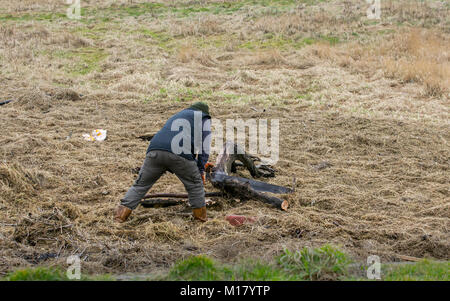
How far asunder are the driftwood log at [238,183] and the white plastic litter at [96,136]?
10.2 feet

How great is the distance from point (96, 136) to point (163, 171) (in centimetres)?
407

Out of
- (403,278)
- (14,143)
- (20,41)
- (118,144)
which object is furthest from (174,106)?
(20,41)

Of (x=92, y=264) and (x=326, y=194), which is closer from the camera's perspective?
(x=92, y=264)

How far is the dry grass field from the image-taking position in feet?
16.0

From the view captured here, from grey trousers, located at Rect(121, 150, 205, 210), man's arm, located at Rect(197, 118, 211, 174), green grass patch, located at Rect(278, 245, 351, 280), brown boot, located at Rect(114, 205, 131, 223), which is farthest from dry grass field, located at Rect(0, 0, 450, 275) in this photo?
man's arm, located at Rect(197, 118, 211, 174)

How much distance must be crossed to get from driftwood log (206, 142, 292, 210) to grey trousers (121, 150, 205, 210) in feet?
2.59

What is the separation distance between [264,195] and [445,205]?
2.32 metres

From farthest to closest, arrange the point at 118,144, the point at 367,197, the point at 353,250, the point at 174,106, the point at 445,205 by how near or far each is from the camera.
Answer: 1. the point at 174,106
2. the point at 118,144
3. the point at 367,197
4. the point at 445,205
5. the point at 353,250

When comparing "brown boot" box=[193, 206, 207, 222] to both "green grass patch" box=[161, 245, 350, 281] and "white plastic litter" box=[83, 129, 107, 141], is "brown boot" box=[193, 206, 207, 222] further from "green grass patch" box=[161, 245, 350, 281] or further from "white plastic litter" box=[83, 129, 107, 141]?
"white plastic litter" box=[83, 129, 107, 141]

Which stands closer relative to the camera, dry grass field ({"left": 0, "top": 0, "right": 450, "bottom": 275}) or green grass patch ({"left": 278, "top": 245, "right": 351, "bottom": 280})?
green grass patch ({"left": 278, "top": 245, "right": 351, "bottom": 280})

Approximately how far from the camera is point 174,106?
450 inches

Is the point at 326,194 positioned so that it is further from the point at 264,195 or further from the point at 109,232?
the point at 109,232

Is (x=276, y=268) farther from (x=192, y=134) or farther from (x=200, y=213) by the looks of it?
(x=192, y=134)

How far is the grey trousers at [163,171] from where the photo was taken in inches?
202
